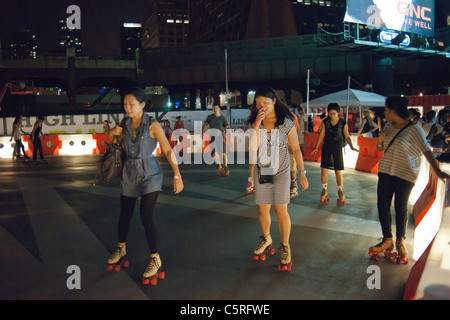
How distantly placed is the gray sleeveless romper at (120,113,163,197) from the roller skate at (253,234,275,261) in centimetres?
149

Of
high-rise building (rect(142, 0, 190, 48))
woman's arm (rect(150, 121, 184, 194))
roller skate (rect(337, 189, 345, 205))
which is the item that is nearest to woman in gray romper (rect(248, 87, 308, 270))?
woman's arm (rect(150, 121, 184, 194))

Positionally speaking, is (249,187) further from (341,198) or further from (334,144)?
(334,144)

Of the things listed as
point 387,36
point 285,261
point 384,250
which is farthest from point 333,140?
point 387,36

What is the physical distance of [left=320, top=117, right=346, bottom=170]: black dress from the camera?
25.1ft

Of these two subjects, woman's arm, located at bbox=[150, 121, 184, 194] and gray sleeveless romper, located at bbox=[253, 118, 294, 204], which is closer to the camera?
woman's arm, located at bbox=[150, 121, 184, 194]

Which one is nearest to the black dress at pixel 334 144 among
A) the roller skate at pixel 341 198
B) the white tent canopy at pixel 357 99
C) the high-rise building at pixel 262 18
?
the roller skate at pixel 341 198

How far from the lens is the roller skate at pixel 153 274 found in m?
4.28

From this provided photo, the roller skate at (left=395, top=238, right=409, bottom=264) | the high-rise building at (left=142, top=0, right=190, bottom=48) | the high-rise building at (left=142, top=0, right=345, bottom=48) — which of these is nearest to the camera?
the roller skate at (left=395, top=238, right=409, bottom=264)

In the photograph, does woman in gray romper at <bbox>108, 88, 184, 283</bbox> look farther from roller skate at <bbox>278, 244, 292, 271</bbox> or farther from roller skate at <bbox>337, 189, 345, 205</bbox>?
roller skate at <bbox>337, 189, 345, 205</bbox>

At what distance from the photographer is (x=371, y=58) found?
3662 centimetres

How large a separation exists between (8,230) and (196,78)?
1463 inches

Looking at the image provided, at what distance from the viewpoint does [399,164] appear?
4.76 metres

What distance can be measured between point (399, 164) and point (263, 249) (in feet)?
6.09

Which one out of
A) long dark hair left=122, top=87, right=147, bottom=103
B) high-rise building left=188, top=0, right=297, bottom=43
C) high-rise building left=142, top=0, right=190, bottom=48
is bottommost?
long dark hair left=122, top=87, right=147, bottom=103
